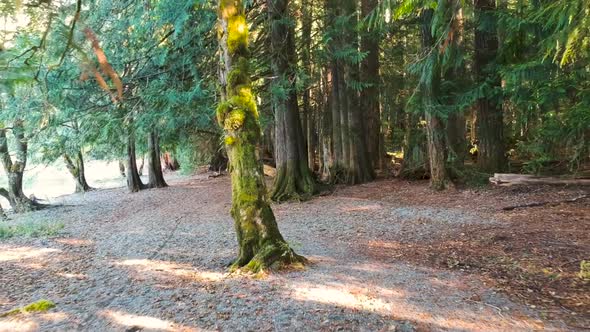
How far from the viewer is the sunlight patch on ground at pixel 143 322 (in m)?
4.44

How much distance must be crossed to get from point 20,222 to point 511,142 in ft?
54.0

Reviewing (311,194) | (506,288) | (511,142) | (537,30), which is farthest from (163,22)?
(511,142)

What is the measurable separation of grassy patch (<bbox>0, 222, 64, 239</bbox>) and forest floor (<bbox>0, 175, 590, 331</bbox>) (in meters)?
0.58

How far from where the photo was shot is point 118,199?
60.7 ft

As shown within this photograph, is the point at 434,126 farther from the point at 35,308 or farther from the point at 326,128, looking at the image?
the point at 35,308

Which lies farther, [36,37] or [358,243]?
[36,37]

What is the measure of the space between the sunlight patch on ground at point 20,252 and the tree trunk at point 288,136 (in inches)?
243

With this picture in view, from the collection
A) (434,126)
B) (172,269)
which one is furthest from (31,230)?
(434,126)

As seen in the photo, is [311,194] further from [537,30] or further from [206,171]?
[206,171]

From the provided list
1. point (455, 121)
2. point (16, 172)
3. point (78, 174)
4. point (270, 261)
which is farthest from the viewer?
point (78, 174)

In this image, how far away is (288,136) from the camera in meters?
13.6

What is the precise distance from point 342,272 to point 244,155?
2.09m

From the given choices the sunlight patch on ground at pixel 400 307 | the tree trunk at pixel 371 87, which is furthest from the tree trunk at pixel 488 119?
the sunlight patch on ground at pixel 400 307

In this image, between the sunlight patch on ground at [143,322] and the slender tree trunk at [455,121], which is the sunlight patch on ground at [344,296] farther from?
the slender tree trunk at [455,121]
